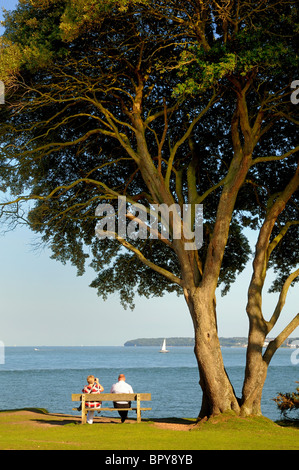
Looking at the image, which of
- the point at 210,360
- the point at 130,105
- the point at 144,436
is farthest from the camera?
the point at 130,105

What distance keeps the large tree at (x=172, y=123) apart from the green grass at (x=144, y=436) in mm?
1101

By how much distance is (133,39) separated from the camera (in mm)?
15453

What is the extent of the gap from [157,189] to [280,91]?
4.40 m

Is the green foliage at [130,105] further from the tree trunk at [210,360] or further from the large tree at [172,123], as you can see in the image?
the tree trunk at [210,360]

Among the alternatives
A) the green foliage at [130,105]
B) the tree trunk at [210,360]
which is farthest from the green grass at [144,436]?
the green foliage at [130,105]

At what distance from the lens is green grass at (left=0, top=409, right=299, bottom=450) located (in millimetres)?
10573

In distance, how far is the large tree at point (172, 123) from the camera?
14617mm

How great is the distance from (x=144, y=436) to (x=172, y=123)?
10.5m

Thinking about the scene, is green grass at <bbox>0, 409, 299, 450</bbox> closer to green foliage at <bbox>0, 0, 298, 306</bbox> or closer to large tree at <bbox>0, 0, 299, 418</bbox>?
large tree at <bbox>0, 0, 299, 418</bbox>

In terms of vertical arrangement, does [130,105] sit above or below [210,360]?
above

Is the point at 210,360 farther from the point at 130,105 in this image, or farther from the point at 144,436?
the point at 130,105

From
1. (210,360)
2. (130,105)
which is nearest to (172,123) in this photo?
(130,105)

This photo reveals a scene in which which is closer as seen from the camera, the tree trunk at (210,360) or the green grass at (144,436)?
the green grass at (144,436)

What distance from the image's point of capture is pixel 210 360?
1526 cm
